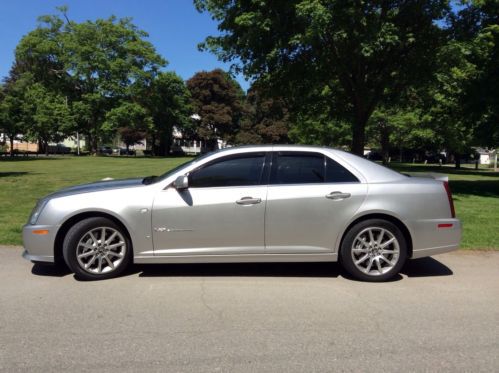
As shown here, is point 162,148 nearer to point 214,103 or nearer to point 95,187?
point 214,103

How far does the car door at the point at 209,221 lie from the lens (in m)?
5.50

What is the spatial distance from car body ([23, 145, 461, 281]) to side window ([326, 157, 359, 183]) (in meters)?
0.01

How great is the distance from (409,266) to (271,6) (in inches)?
385

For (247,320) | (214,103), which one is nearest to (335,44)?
(247,320)

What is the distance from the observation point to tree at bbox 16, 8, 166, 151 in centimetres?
5816

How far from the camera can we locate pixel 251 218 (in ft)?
18.1

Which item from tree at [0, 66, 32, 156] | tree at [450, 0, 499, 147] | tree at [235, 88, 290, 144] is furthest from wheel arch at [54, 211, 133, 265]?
tree at [235, 88, 290, 144]

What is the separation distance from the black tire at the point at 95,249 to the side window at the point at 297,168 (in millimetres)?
1904

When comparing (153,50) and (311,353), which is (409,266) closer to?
(311,353)

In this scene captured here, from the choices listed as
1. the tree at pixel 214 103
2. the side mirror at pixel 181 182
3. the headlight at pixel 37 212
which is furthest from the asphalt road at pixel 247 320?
the tree at pixel 214 103

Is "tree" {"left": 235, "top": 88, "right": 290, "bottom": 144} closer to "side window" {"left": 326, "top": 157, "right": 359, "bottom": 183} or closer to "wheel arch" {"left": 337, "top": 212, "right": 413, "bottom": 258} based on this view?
"side window" {"left": 326, "top": 157, "right": 359, "bottom": 183}

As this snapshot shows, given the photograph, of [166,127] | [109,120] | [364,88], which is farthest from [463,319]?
[166,127]

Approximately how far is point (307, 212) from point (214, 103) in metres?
76.5

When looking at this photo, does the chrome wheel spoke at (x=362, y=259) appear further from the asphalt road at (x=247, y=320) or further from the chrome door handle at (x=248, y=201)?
the chrome door handle at (x=248, y=201)
